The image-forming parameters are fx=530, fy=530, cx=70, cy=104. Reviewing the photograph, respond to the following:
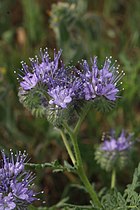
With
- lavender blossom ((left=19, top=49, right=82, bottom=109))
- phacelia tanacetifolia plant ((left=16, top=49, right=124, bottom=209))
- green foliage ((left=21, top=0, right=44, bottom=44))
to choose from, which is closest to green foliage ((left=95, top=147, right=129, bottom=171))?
phacelia tanacetifolia plant ((left=16, top=49, right=124, bottom=209))

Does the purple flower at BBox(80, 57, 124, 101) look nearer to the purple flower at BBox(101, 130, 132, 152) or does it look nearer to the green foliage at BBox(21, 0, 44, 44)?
the purple flower at BBox(101, 130, 132, 152)

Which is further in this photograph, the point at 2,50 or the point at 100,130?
the point at 2,50

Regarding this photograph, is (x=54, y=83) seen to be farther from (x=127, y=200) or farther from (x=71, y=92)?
(x=127, y=200)

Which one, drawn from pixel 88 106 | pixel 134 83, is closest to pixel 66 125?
pixel 88 106

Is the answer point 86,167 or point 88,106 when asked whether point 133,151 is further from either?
point 88,106

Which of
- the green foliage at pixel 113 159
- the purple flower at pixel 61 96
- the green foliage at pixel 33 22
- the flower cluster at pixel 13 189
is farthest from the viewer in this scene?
the green foliage at pixel 33 22

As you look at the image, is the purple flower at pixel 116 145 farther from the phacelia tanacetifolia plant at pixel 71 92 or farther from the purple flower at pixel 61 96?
the purple flower at pixel 61 96

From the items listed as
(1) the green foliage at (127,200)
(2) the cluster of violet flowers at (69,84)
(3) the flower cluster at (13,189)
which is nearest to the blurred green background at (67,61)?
(1) the green foliage at (127,200)
